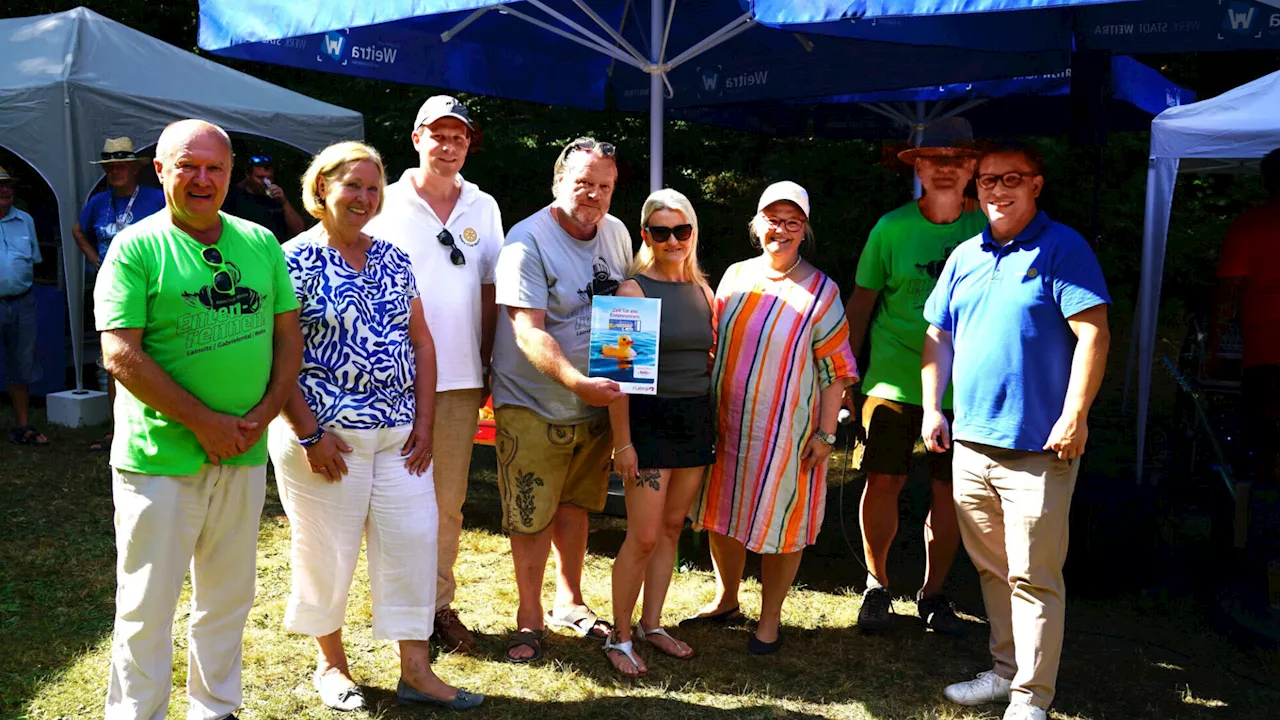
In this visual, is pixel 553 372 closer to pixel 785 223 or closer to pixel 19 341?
pixel 785 223

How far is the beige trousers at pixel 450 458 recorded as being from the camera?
4.02 metres

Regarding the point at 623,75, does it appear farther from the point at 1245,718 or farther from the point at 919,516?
the point at 1245,718

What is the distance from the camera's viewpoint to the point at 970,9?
3273 millimetres

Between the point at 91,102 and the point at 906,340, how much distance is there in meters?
6.38

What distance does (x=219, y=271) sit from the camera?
2975mm

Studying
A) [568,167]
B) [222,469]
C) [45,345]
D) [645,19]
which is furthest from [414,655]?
[45,345]

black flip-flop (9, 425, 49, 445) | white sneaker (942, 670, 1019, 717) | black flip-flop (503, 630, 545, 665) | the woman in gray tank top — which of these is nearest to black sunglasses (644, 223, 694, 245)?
the woman in gray tank top

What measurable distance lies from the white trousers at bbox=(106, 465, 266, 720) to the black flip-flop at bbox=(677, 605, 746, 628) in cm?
187

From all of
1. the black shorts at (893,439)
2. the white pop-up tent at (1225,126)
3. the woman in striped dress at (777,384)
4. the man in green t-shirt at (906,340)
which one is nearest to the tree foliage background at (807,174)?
the white pop-up tent at (1225,126)

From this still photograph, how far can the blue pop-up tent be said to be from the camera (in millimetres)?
5168

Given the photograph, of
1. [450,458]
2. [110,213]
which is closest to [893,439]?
[450,458]

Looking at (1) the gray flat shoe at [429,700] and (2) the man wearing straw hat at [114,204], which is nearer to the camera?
(1) the gray flat shoe at [429,700]

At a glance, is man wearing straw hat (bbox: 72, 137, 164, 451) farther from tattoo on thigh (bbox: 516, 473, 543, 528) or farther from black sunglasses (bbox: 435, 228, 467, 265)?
tattoo on thigh (bbox: 516, 473, 543, 528)

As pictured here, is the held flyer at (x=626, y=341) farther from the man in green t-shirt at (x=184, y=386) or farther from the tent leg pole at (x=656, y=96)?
the tent leg pole at (x=656, y=96)
